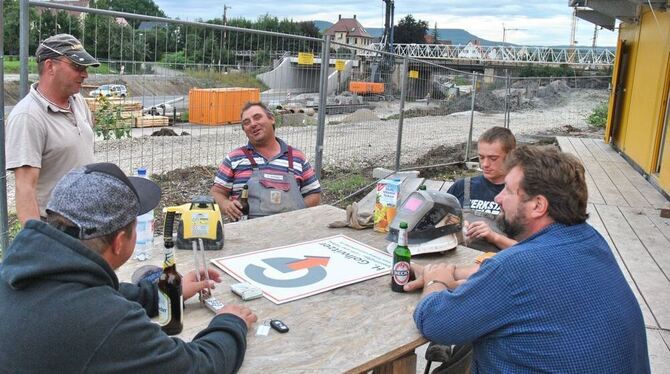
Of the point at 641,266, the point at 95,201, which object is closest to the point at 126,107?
the point at 95,201

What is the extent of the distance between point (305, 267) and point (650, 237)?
15.2 feet

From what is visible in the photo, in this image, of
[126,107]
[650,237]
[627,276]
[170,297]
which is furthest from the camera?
[126,107]

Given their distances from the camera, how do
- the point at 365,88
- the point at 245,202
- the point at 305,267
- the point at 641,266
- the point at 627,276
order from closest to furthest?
the point at 305,267, the point at 245,202, the point at 627,276, the point at 641,266, the point at 365,88

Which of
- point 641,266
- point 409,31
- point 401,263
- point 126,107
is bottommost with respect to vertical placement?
point 641,266

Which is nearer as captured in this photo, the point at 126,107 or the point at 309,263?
the point at 309,263

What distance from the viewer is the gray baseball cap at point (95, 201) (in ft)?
4.55

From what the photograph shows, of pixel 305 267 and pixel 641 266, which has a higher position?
pixel 305 267

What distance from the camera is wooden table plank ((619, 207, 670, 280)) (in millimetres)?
5070

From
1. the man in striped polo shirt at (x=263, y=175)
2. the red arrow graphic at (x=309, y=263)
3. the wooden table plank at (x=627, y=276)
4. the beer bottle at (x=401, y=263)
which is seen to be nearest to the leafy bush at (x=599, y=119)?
the wooden table plank at (x=627, y=276)

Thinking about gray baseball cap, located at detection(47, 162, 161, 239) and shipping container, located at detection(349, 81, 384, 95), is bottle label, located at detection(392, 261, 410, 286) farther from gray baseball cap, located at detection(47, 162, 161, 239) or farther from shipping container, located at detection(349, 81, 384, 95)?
shipping container, located at detection(349, 81, 384, 95)

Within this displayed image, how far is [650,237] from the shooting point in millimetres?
5770

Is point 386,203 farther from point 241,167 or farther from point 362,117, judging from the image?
point 362,117

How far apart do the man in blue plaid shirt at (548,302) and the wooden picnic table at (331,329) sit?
14 centimetres

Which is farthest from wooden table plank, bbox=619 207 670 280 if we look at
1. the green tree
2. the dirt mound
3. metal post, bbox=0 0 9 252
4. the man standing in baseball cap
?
the green tree
